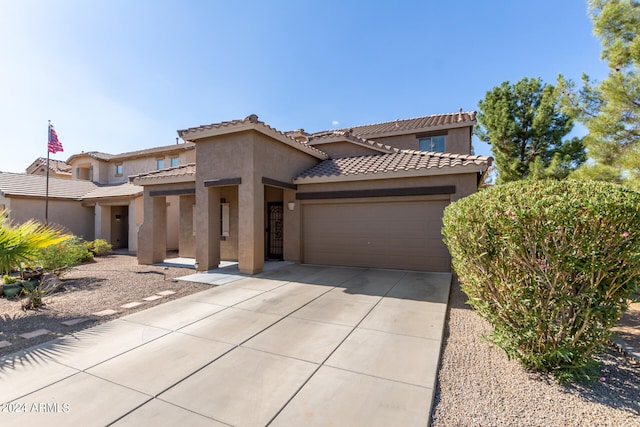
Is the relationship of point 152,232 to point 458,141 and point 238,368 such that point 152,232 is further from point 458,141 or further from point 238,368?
point 458,141

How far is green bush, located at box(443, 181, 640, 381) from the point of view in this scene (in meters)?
2.99

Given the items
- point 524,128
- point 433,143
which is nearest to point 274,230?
point 433,143

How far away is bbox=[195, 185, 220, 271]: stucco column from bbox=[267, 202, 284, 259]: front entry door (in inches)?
116

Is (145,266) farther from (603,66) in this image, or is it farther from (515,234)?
(603,66)

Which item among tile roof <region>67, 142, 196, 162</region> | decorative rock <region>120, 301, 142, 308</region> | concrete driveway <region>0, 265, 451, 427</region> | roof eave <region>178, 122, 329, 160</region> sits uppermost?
tile roof <region>67, 142, 196, 162</region>

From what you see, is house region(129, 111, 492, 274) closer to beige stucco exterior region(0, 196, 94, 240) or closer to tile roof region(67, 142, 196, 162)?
tile roof region(67, 142, 196, 162)

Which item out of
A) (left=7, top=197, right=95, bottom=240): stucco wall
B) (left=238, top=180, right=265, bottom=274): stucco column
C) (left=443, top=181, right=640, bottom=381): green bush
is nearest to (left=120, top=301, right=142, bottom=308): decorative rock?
(left=238, top=180, right=265, bottom=274): stucco column

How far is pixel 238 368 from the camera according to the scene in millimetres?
3713

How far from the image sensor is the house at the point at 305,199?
965 cm

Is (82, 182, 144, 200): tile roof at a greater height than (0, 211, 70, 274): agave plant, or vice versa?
(82, 182, 144, 200): tile roof

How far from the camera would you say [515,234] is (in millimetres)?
3311

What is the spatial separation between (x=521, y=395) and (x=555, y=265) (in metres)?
1.55

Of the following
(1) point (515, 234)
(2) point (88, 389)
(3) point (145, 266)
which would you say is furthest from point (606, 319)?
(3) point (145, 266)

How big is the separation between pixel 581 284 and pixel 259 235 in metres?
8.49
